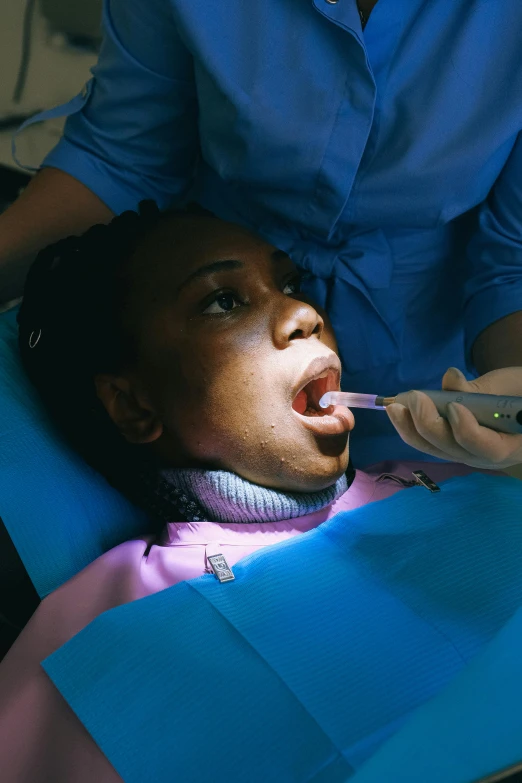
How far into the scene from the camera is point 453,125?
4.09ft

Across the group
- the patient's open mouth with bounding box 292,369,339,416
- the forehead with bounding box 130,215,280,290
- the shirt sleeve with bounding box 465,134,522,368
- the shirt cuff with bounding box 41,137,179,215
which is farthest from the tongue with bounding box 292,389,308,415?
the shirt cuff with bounding box 41,137,179,215

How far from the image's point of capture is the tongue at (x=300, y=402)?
4.19 ft

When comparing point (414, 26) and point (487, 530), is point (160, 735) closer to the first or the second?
point (487, 530)

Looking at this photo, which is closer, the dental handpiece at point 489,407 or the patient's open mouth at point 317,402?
the dental handpiece at point 489,407

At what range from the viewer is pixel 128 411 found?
1.28 m

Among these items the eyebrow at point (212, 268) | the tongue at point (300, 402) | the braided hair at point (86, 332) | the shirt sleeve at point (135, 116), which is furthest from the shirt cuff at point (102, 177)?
the tongue at point (300, 402)

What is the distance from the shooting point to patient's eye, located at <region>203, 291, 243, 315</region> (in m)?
1.23

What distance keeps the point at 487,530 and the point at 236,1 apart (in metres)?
0.92

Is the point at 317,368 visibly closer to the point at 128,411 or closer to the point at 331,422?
the point at 331,422

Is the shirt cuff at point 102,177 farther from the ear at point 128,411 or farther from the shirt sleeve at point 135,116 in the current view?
the ear at point 128,411

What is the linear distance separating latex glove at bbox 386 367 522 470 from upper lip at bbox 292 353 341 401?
0.59 ft

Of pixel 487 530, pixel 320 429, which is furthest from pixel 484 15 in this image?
pixel 487 530

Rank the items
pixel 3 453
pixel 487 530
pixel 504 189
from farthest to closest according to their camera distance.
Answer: pixel 504 189 → pixel 3 453 → pixel 487 530

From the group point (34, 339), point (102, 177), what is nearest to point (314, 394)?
point (34, 339)
